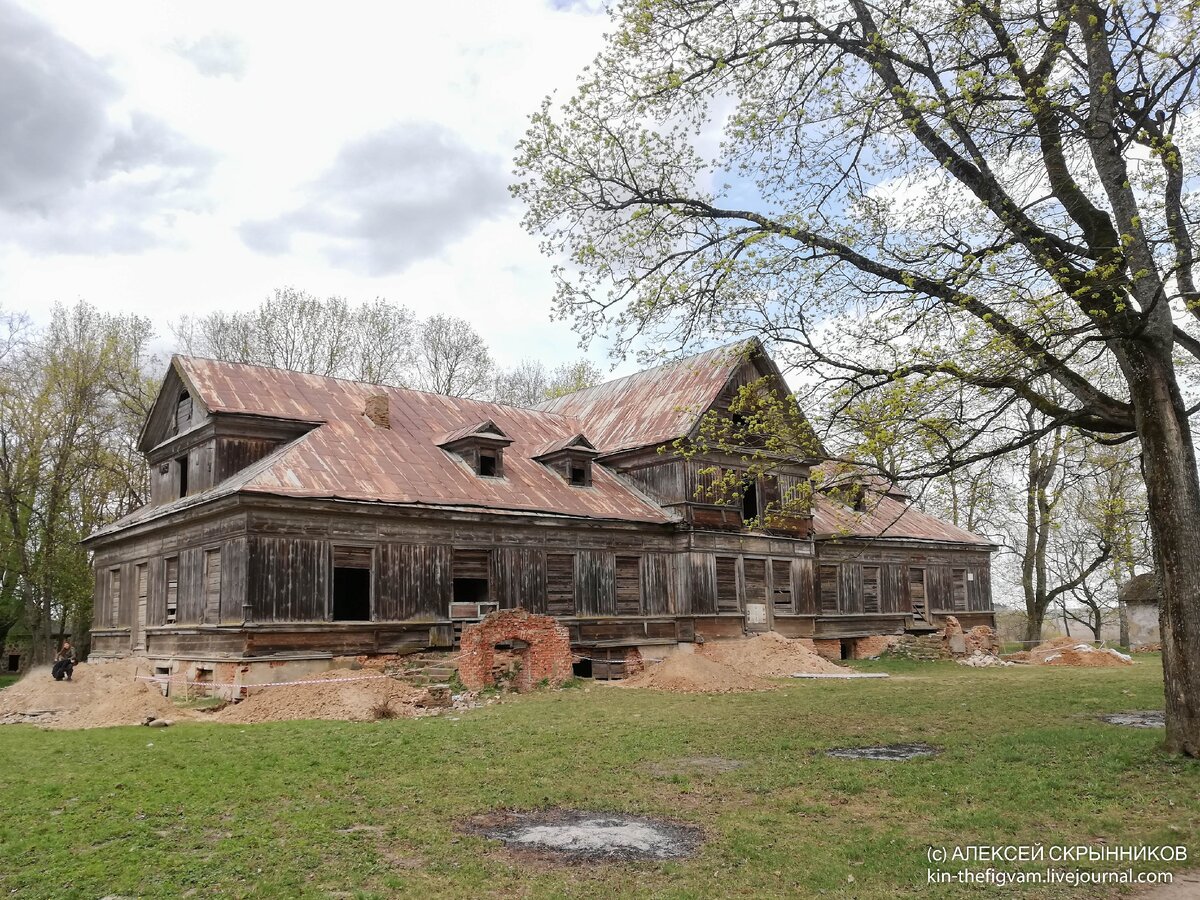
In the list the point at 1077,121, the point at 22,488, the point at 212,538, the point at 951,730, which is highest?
the point at 1077,121

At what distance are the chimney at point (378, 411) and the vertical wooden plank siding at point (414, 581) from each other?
5.26 meters

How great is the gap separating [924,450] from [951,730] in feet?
15.7

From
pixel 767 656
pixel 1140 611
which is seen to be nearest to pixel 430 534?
pixel 767 656

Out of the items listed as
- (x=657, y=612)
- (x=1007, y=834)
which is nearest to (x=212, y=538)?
(x=657, y=612)

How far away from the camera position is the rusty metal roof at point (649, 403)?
3047 cm

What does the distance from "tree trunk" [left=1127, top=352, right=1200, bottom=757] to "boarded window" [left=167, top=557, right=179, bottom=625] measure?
21.9 metres

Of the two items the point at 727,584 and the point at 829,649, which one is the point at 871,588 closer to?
the point at 829,649

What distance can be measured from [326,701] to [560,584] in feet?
28.5

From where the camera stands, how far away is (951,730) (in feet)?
47.3

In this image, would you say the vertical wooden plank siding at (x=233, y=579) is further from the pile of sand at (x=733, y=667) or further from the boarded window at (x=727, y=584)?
the boarded window at (x=727, y=584)

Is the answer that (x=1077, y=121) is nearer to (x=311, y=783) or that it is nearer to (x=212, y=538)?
(x=311, y=783)

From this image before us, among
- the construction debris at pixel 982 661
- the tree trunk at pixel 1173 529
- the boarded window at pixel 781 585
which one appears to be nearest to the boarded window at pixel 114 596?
the boarded window at pixel 781 585

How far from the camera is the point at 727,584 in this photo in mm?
30094

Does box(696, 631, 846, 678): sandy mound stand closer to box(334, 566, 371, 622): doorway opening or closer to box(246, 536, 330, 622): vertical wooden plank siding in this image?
box(334, 566, 371, 622): doorway opening
